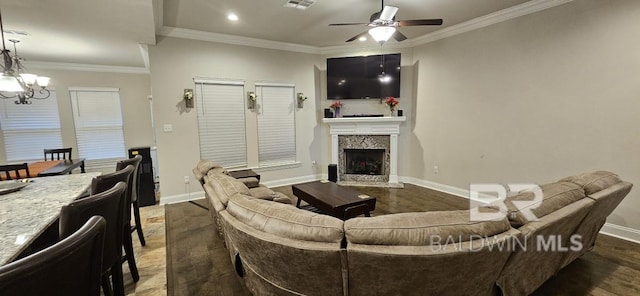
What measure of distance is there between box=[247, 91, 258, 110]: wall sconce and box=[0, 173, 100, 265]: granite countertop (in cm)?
285

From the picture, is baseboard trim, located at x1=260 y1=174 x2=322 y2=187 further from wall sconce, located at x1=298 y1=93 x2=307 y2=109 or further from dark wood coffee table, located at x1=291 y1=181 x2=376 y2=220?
dark wood coffee table, located at x1=291 y1=181 x2=376 y2=220

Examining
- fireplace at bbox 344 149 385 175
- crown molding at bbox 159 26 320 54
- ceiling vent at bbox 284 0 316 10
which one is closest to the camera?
ceiling vent at bbox 284 0 316 10

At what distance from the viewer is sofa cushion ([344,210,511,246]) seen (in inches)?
53.2

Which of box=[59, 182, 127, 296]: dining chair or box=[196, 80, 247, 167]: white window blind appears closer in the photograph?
box=[59, 182, 127, 296]: dining chair

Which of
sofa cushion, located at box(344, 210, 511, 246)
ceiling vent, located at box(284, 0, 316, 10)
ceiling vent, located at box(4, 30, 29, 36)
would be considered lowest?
sofa cushion, located at box(344, 210, 511, 246)

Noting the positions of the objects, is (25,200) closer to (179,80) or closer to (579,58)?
(179,80)

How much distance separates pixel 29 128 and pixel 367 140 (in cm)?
713

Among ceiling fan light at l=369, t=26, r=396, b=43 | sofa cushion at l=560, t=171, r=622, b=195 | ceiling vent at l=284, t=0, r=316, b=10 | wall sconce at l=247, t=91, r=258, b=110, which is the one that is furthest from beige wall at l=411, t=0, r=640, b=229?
wall sconce at l=247, t=91, r=258, b=110

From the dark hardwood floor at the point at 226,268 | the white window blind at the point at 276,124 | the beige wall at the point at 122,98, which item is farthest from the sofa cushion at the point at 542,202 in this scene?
the beige wall at the point at 122,98

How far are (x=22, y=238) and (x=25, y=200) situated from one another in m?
0.90

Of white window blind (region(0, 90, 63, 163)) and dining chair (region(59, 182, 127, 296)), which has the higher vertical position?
white window blind (region(0, 90, 63, 163))

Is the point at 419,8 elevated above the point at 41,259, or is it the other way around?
the point at 419,8

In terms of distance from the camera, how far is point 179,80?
4496 millimetres

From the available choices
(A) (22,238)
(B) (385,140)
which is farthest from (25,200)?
(B) (385,140)
